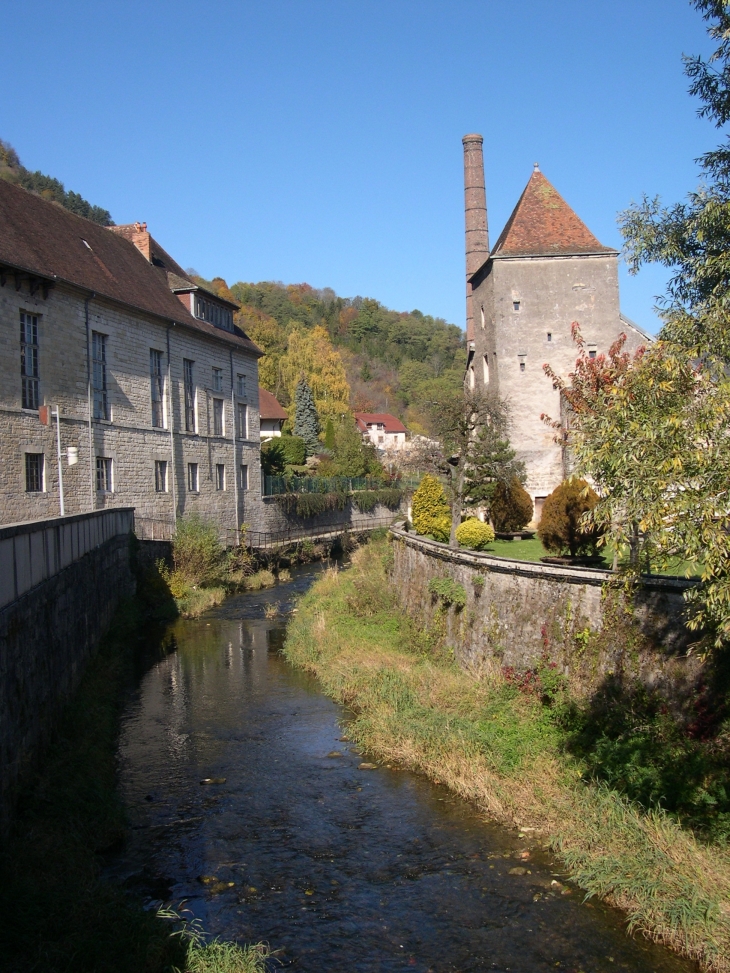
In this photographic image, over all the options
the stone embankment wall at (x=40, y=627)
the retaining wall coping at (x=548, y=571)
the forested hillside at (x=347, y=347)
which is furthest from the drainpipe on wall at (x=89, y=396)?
the forested hillside at (x=347, y=347)

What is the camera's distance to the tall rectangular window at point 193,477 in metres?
32.4

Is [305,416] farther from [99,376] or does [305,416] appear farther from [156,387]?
[99,376]

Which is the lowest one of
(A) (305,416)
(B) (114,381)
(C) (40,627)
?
(C) (40,627)

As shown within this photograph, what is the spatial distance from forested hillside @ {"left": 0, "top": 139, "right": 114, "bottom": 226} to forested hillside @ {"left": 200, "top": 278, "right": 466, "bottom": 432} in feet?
45.4

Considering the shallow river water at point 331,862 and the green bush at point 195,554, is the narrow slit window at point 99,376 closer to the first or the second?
the green bush at point 195,554

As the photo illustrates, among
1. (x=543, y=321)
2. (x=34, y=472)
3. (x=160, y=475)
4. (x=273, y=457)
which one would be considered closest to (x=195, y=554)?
(x=160, y=475)

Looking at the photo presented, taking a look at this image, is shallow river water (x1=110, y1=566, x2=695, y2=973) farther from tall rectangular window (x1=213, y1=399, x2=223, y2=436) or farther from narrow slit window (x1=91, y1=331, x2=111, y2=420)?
tall rectangular window (x1=213, y1=399, x2=223, y2=436)

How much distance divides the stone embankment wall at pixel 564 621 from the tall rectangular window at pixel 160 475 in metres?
15.0

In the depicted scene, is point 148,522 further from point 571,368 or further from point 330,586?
point 571,368

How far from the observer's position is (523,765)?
10883 millimetres

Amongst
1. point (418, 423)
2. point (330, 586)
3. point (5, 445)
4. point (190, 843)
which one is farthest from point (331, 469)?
point (190, 843)

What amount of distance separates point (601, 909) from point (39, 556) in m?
8.32

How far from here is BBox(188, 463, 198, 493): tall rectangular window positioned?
1275 inches

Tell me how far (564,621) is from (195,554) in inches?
676
